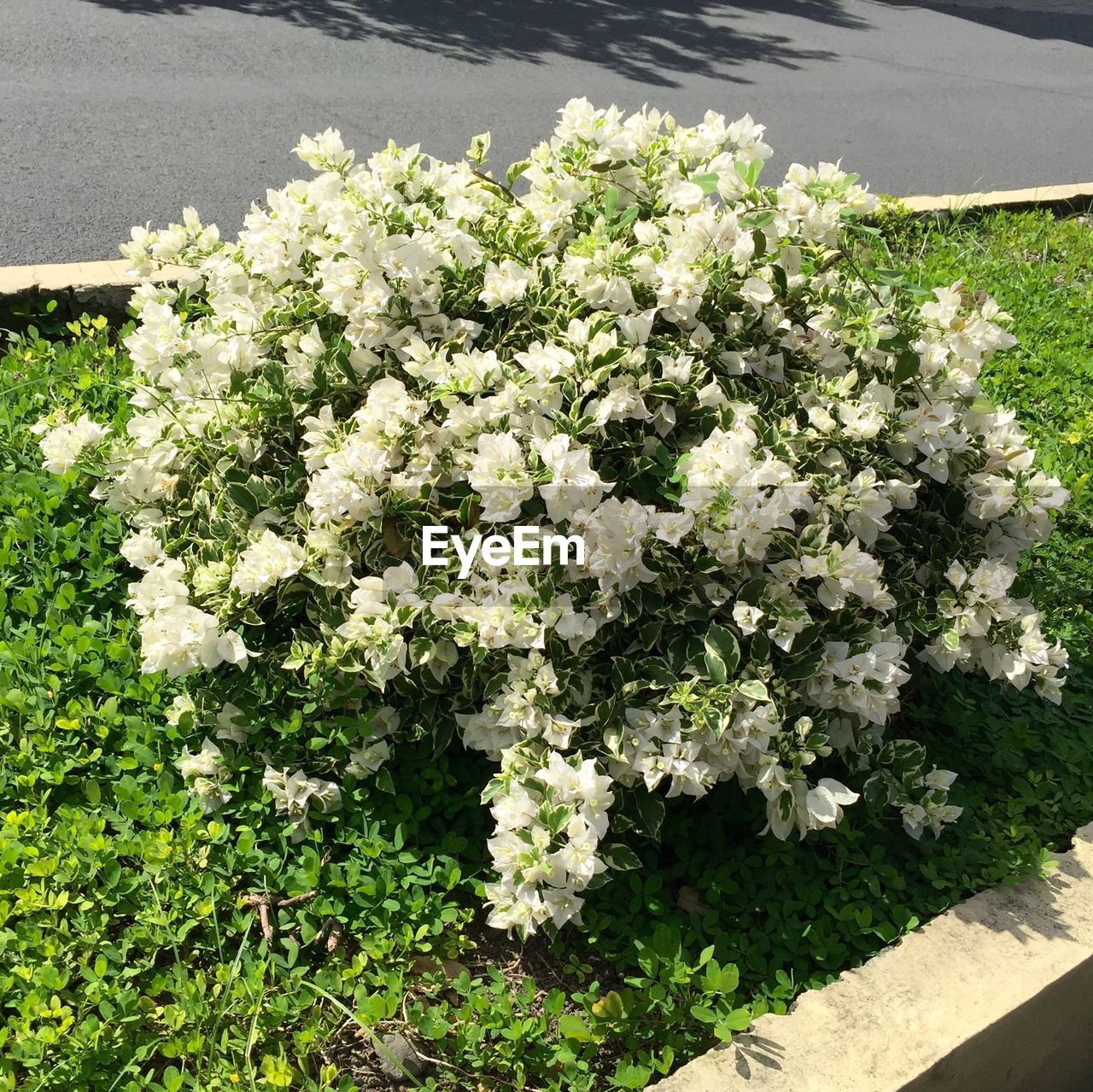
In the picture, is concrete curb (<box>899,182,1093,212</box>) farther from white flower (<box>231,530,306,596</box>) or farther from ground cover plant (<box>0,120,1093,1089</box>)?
white flower (<box>231,530,306,596</box>)

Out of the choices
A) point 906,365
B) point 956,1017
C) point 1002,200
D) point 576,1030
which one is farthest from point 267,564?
point 1002,200

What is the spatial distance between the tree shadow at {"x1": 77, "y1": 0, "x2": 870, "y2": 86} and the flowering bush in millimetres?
7269

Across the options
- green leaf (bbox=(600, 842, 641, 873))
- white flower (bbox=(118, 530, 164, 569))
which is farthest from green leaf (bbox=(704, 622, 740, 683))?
white flower (bbox=(118, 530, 164, 569))

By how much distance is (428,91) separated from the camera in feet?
27.0

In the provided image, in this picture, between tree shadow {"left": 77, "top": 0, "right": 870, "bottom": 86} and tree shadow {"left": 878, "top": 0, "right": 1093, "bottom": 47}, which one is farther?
tree shadow {"left": 878, "top": 0, "right": 1093, "bottom": 47}

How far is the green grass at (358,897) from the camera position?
2.07 metres

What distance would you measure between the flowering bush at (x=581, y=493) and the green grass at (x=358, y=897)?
133mm

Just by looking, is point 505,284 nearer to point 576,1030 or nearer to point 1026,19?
point 576,1030

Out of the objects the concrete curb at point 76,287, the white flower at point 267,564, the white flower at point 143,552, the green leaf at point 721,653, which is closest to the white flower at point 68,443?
the white flower at point 143,552

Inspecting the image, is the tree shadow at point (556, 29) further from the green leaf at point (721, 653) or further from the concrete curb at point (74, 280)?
the green leaf at point (721, 653)

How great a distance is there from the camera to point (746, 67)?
10.8 meters

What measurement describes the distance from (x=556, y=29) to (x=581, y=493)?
979 centimetres

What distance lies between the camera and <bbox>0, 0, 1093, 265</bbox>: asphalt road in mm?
5949

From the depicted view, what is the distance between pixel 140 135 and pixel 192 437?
459 cm
